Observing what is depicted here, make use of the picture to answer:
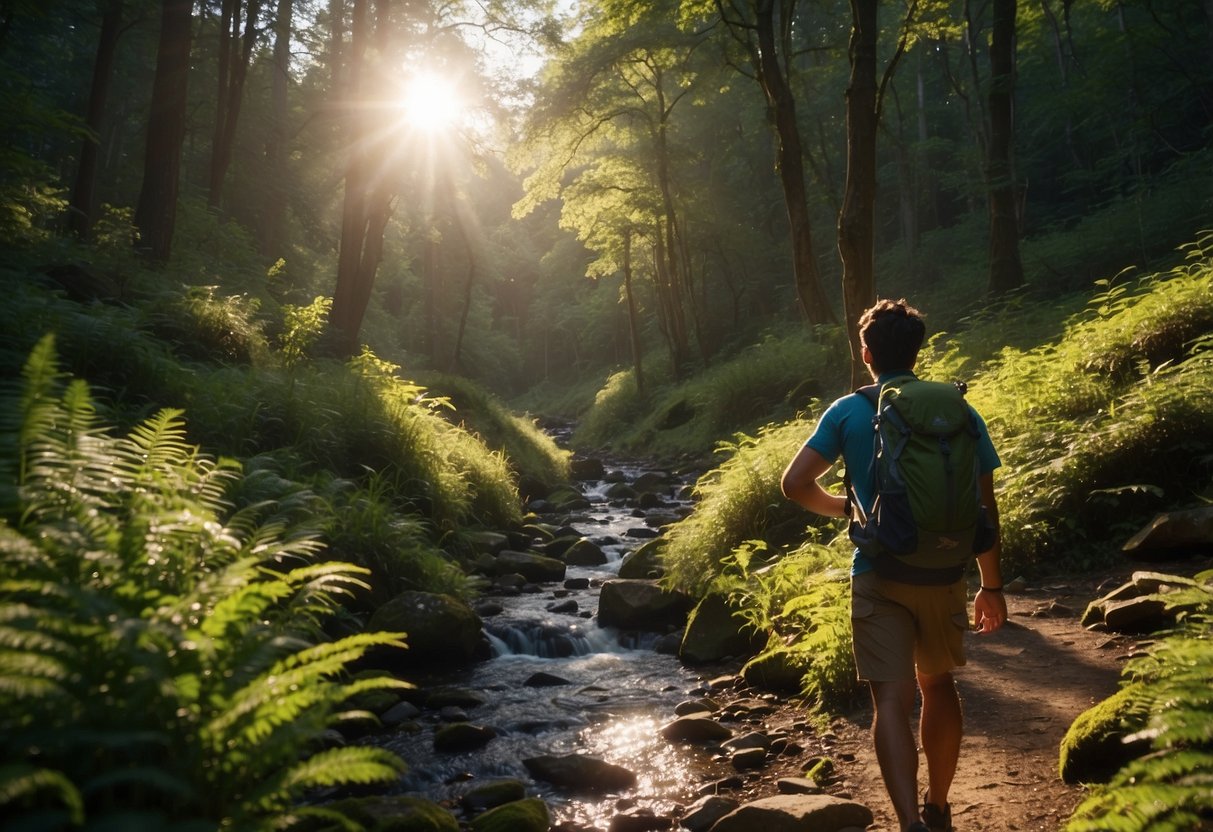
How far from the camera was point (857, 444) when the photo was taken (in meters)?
3.64

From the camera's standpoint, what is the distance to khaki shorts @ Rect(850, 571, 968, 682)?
3.46m

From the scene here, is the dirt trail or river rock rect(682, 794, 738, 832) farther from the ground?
the dirt trail

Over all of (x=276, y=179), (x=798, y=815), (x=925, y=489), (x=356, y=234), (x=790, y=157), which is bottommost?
(x=798, y=815)

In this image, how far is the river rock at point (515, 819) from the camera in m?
4.62

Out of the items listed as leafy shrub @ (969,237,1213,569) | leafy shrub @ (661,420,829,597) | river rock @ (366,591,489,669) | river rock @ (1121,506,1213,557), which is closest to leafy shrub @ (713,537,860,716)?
leafy shrub @ (661,420,829,597)

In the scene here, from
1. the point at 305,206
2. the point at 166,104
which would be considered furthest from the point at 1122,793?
the point at 305,206

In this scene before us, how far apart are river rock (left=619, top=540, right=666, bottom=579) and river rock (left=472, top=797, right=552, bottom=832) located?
5929 mm

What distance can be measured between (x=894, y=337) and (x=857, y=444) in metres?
0.51

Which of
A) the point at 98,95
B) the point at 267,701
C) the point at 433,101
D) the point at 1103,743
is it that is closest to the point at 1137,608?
the point at 1103,743

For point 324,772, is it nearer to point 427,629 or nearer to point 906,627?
point 906,627

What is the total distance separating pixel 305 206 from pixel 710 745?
29.1 m

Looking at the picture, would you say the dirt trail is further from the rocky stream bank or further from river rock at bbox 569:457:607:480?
river rock at bbox 569:457:607:480

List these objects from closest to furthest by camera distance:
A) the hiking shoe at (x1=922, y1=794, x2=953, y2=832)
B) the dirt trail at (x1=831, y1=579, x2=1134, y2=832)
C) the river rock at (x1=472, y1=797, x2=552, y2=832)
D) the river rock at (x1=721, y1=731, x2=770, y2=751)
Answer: the hiking shoe at (x1=922, y1=794, x2=953, y2=832) < the dirt trail at (x1=831, y1=579, x2=1134, y2=832) < the river rock at (x1=472, y1=797, x2=552, y2=832) < the river rock at (x1=721, y1=731, x2=770, y2=751)

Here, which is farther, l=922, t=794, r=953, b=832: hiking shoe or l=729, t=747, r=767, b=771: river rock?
l=729, t=747, r=767, b=771: river rock
